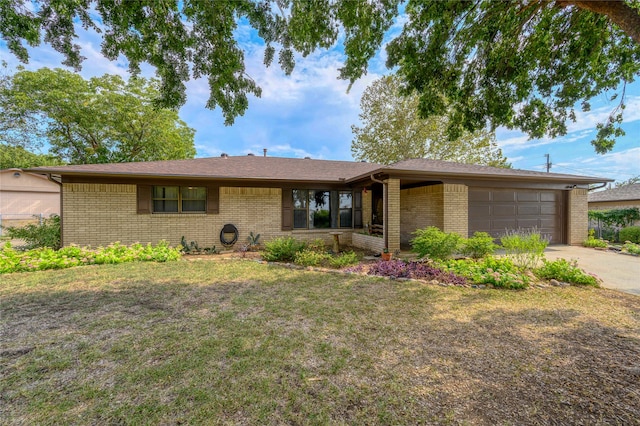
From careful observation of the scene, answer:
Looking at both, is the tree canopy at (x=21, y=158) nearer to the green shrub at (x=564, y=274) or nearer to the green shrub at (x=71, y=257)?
the green shrub at (x=71, y=257)

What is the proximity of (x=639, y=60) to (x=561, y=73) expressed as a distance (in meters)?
1.31

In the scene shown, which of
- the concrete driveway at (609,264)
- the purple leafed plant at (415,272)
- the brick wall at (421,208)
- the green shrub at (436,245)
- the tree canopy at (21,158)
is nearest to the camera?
the concrete driveway at (609,264)

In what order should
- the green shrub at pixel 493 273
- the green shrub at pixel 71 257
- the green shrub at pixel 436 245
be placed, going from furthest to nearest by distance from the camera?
the green shrub at pixel 436 245 → the green shrub at pixel 71 257 → the green shrub at pixel 493 273

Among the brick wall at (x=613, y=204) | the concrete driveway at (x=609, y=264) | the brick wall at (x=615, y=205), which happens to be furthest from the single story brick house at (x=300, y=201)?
the brick wall at (x=613, y=204)

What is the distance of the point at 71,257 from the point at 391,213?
30.3 ft

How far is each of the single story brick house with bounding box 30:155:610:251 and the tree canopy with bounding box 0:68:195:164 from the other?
33.5 ft

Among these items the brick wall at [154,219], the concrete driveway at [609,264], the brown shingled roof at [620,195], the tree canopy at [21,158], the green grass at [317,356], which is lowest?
the green grass at [317,356]

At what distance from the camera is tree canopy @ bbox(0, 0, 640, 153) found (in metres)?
3.94

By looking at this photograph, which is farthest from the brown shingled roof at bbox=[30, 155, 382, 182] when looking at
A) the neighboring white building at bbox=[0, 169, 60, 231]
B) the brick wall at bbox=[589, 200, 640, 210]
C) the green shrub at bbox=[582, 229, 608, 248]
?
the brick wall at bbox=[589, 200, 640, 210]

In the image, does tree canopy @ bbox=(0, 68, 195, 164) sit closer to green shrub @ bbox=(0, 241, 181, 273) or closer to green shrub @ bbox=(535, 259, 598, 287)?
green shrub @ bbox=(0, 241, 181, 273)

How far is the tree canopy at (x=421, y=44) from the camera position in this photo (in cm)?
394

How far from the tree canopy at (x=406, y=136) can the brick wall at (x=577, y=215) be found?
11240 millimetres

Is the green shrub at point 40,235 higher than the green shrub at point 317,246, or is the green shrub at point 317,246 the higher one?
the green shrub at point 40,235

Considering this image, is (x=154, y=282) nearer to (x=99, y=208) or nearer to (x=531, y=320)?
(x=99, y=208)
